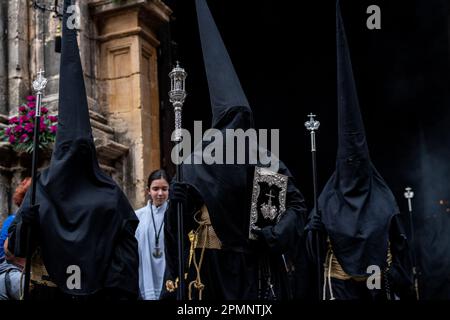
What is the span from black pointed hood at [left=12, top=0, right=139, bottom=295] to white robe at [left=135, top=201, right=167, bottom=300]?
1128 mm

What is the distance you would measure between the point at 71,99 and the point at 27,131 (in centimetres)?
276

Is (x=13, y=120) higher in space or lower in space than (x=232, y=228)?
higher

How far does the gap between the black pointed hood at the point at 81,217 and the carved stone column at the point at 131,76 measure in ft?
11.3

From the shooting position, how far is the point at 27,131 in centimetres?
786

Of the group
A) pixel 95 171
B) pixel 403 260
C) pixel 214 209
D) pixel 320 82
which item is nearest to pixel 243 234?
pixel 214 209

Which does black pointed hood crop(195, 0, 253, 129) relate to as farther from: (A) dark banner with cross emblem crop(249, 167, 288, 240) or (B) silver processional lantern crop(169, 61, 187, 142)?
(B) silver processional lantern crop(169, 61, 187, 142)

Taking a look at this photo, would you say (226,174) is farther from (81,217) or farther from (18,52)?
(18,52)

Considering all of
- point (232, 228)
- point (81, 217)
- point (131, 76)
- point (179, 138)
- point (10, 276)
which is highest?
point (131, 76)

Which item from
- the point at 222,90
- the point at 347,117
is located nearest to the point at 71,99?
the point at 222,90

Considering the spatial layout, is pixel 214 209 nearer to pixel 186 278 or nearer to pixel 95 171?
pixel 186 278

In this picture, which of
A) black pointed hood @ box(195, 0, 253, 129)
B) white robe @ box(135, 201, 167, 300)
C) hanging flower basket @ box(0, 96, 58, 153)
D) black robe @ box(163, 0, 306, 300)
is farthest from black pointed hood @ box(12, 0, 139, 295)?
hanging flower basket @ box(0, 96, 58, 153)

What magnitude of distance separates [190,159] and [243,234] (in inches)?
27.4

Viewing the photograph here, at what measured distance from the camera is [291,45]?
13.9 metres
